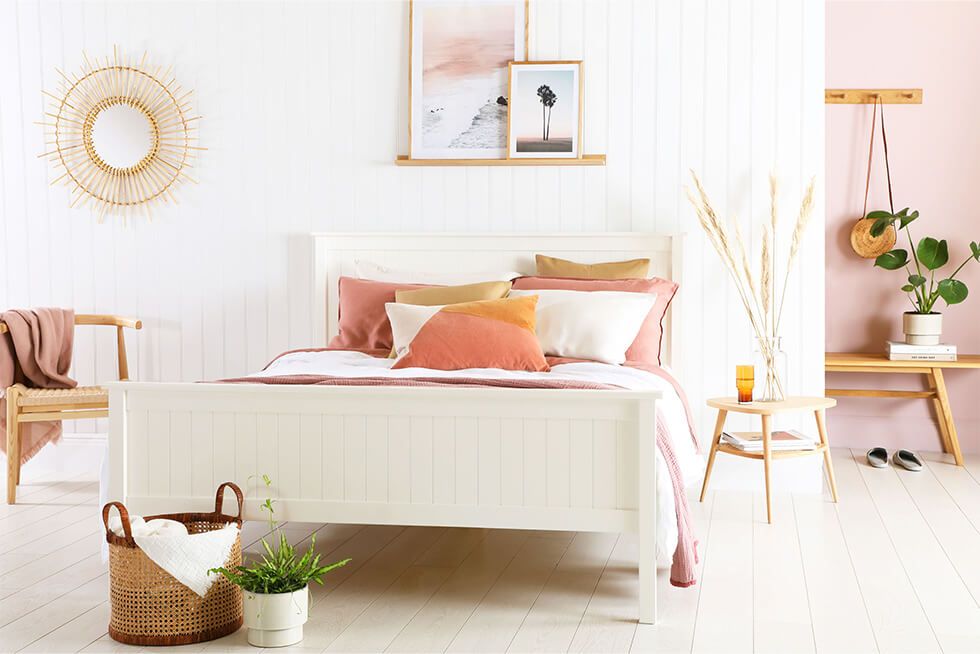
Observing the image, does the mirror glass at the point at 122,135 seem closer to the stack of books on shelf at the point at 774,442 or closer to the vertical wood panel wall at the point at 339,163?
the vertical wood panel wall at the point at 339,163

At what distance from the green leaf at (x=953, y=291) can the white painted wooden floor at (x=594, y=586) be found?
1.26 meters

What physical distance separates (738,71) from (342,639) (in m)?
3.02

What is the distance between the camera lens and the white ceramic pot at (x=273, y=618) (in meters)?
2.67

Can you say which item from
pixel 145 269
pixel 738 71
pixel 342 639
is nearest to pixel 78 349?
pixel 145 269

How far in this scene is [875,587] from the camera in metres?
3.20

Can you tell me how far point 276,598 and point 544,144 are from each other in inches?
105

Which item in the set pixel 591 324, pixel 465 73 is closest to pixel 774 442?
pixel 591 324

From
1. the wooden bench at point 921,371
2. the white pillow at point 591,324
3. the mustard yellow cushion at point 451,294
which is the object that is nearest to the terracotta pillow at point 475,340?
the white pillow at point 591,324

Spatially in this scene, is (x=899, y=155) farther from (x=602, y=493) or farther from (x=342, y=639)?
(x=342, y=639)

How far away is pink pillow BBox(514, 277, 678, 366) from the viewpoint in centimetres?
430

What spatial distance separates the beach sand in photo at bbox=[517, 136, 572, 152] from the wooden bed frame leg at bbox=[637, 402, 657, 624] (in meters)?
2.14

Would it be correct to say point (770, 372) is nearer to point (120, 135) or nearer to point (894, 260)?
point (894, 260)

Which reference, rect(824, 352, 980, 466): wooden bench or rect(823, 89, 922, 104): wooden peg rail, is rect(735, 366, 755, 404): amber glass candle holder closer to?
rect(824, 352, 980, 466): wooden bench

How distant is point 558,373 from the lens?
3797 mm
